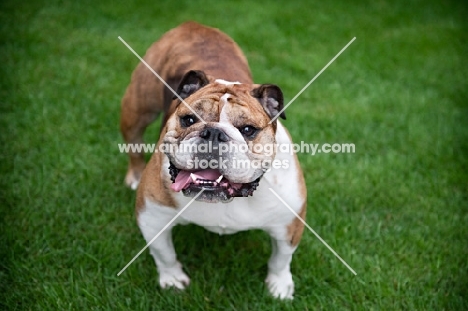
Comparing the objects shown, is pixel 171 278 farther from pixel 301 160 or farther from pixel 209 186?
pixel 301 160

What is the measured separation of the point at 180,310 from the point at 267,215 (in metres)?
0.85

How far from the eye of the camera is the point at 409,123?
5641 millimetres

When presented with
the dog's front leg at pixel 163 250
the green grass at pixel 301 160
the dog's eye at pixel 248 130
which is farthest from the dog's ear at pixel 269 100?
the green grass at pixel 301 160

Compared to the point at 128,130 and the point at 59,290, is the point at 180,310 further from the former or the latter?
the point at 128,130

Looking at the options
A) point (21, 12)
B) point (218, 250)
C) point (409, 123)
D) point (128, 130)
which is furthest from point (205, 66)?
point (21, 12)

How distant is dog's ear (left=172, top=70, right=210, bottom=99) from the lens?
3092 millimetres

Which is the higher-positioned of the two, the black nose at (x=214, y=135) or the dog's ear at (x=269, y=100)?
the black nose at (x=214, y=135)

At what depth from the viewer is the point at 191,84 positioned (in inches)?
124

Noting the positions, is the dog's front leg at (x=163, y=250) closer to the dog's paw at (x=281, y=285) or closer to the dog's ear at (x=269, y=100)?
the dog's paw at (x=281, y=285)

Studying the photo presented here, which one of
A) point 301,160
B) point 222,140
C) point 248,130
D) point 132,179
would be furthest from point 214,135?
point 301,160

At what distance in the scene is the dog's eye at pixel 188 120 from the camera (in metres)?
2.87

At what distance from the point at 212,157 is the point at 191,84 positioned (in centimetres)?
66

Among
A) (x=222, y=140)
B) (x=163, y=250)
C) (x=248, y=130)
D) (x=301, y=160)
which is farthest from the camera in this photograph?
(x=301, y=160)

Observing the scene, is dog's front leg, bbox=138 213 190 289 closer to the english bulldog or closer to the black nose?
the english bulldog
